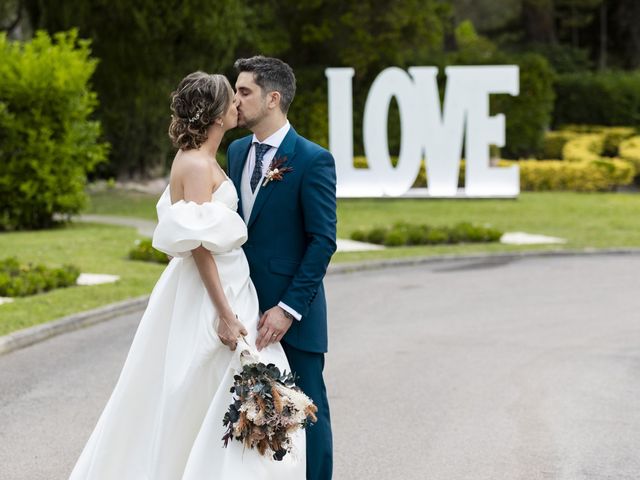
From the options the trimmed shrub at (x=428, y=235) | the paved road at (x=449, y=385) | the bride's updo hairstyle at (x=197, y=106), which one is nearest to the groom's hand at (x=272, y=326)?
the bride's updo hairstyle at (x=197, y=106)

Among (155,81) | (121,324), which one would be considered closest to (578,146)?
(155,81)

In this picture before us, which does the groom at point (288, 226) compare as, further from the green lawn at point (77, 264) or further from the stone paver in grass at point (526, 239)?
the stone paver in grass at point (526, 239)

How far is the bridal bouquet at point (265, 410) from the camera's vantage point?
4.64m

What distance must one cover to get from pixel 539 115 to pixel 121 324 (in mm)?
24768

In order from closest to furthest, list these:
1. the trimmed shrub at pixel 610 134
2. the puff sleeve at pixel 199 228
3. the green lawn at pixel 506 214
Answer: the puff sleeve at pixel 199 228
the green lawn at pixel 506 214
the trimmed shrub at pixel 610 134

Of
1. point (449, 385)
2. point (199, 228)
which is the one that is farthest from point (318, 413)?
point (449, 385)

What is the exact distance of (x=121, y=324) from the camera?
1166cm

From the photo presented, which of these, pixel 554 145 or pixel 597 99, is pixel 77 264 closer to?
pixel 554 145

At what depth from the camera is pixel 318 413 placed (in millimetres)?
5059

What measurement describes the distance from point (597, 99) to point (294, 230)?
3381 cm

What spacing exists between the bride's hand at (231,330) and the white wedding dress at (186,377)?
0.11 feet

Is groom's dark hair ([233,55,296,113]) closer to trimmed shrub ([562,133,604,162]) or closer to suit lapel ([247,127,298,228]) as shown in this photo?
suit lapel ([247,127,298,228])

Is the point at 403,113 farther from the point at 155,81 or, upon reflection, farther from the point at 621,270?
the point at 621,270

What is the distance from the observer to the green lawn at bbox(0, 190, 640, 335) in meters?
12.8
